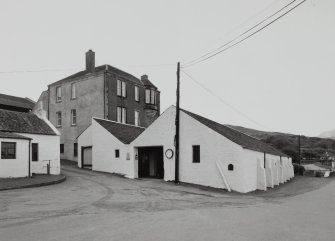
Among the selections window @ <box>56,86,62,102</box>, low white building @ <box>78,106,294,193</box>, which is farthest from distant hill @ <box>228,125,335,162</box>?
window @ <box>56,86,62,102</box>

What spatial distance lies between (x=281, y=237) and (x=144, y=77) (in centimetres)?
4115

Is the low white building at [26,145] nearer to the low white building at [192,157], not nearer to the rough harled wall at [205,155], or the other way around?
the low white building at [192,157]

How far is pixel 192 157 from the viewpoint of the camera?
23.5 meters

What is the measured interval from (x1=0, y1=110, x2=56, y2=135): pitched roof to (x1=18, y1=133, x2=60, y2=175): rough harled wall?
1.53ft

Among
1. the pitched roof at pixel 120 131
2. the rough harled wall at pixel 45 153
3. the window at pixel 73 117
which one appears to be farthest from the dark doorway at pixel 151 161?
the window at pixel 73 117

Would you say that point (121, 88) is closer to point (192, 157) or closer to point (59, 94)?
point (59, 94)

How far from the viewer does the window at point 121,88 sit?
128 ft

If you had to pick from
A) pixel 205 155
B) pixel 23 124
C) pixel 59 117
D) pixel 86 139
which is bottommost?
pixel 205 155

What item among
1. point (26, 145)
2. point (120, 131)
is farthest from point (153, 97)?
point (26, 145)

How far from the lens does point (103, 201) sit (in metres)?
13.7

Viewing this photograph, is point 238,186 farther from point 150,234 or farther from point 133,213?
point 150,234

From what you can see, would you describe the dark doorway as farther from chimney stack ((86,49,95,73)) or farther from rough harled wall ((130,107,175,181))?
chimney stack ((86,49,95,73))

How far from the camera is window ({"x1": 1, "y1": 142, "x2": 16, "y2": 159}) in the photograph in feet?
69.5

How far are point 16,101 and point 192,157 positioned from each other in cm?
3465
